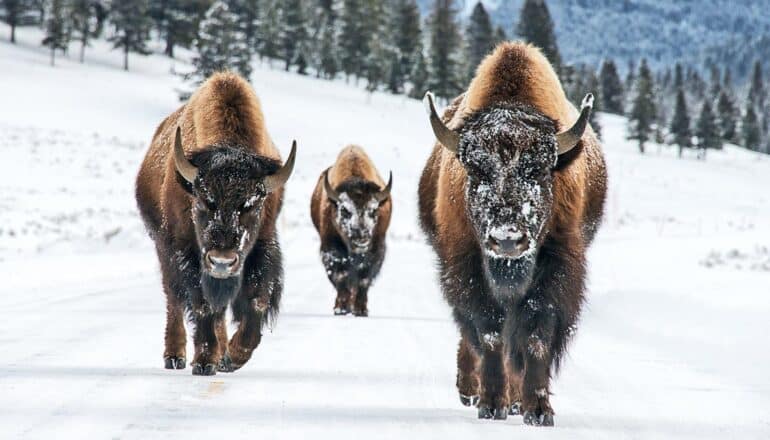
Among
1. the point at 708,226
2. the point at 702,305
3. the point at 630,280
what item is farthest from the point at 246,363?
the point at 708,226

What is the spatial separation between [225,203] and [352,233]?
6.36 meters

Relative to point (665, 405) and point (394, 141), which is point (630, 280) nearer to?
point (665, 405)

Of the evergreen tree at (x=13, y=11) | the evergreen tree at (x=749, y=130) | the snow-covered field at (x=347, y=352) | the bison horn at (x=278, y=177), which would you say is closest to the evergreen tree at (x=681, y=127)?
the evergreen tree at (x=749, y=130)

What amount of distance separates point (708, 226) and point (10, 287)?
32.3 m

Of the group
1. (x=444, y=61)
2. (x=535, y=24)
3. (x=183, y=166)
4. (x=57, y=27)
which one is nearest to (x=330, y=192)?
(x=183, y=166)

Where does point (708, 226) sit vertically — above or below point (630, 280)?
below

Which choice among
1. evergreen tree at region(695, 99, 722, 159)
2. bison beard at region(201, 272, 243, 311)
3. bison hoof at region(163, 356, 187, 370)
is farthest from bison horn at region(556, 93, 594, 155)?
evergreen tree at region(695, 99, 722, 159)

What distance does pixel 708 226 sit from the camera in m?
38.0

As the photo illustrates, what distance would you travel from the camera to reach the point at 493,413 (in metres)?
5.02

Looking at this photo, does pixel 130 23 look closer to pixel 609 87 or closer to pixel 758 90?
pixel 609 87

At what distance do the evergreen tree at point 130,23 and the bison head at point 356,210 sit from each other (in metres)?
61.4

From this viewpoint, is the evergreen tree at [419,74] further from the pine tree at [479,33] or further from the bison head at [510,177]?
the bison head at [510,177]

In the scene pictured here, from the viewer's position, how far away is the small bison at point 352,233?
11.8 m

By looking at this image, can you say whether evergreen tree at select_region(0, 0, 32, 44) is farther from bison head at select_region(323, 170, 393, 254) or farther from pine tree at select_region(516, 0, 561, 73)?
bison head at select_region(323, 170, 393, 254)
